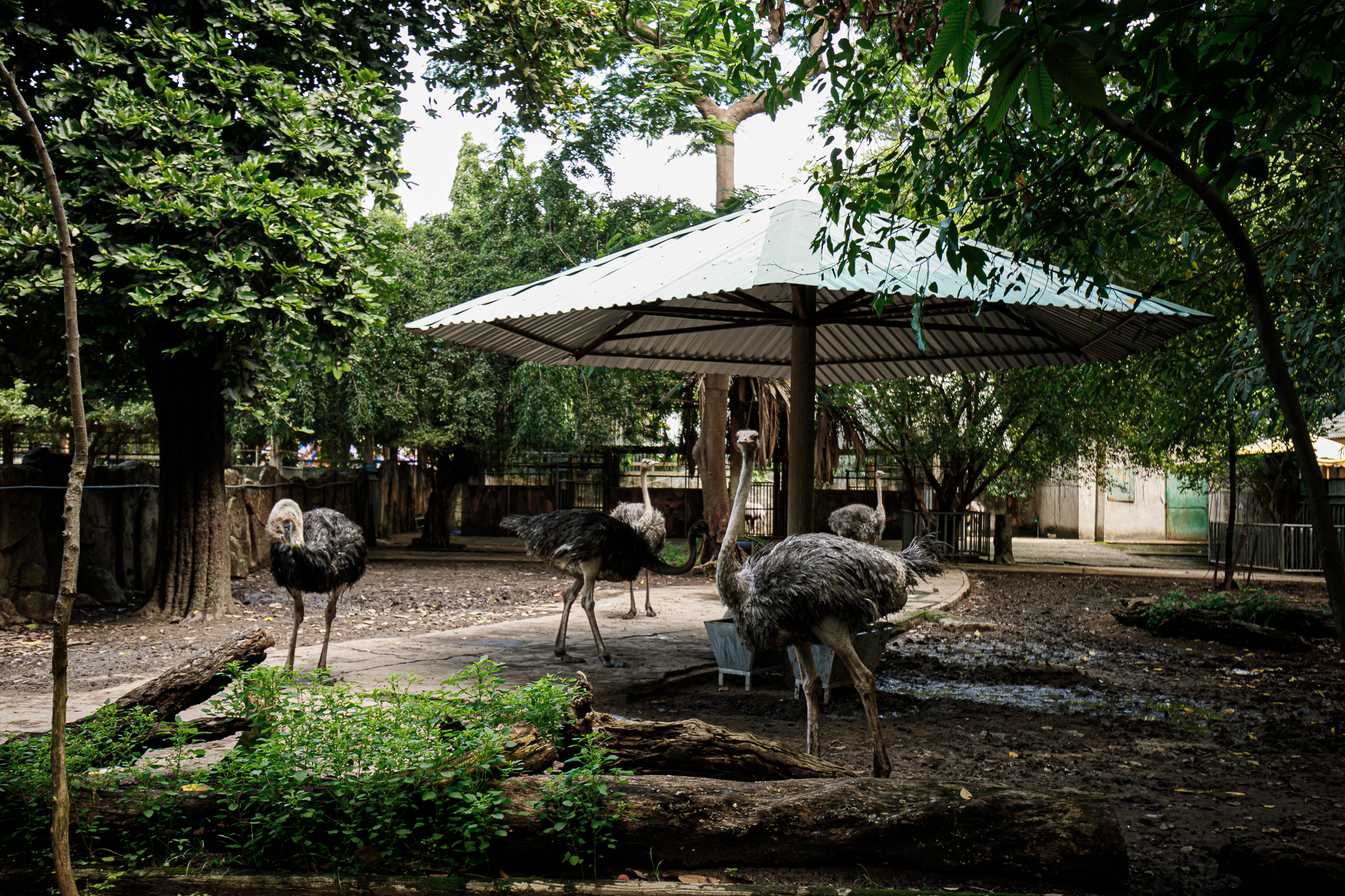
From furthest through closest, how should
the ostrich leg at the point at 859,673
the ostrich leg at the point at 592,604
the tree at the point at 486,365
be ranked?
1. the tree at the point at 486,365
2. the ostrich leg at the point at 592,604
3. the ostrich leg at the point at 859,673

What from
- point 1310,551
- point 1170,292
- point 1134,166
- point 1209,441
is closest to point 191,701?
point 1134,166

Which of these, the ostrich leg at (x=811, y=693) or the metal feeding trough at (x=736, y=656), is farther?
the metal feeding trough at (x=736, y=656)

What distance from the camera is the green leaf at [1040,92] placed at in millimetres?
2307

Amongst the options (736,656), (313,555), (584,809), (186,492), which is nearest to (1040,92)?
(584,809)

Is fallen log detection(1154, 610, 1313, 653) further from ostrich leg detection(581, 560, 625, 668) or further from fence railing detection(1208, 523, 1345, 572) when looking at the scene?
fence railing detection(1208, 523, 1345, 572)

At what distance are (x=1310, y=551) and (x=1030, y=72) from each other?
20095mm

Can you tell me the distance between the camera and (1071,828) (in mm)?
3469

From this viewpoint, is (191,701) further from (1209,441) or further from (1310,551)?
(1310,551)

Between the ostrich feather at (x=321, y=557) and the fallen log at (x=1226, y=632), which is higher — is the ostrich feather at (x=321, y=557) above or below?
above

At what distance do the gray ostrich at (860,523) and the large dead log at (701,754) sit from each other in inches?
404

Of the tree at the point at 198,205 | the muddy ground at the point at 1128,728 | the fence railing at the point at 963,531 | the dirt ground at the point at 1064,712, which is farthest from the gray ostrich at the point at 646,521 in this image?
the fence railing at the point at 963,531

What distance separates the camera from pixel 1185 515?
27672mm

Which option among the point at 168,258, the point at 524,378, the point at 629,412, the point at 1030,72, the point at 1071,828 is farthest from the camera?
the point at 629,412

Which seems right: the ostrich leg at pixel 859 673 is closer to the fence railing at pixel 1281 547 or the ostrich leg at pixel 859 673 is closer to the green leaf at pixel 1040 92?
the green leaf at pixel 1040 92
